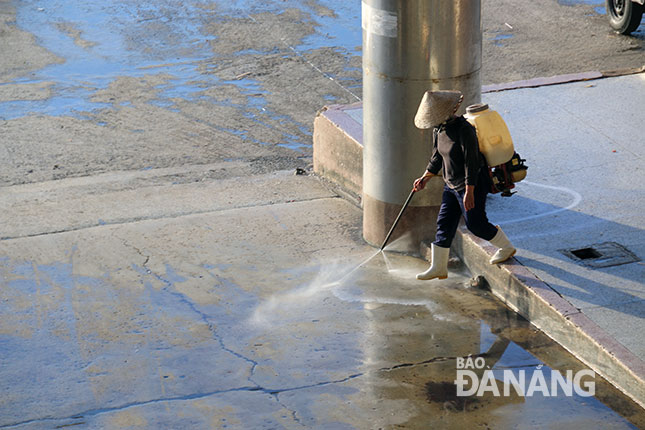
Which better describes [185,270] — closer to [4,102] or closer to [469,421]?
[469,421]

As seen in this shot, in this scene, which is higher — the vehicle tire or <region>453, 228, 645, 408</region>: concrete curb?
the vehicle tire

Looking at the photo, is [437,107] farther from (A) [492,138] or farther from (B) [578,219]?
(B) [578,219]

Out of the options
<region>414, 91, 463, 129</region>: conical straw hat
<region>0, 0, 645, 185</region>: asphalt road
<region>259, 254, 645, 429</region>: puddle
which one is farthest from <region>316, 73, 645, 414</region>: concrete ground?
<region>0, 0, 645, 185</region>: asphalt road

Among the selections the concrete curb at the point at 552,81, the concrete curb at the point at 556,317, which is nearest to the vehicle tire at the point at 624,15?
the concrete curb at the point at 552,81

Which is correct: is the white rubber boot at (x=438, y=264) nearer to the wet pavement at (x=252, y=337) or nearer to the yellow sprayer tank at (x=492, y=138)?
the wet pavement at (x=252, y=337)

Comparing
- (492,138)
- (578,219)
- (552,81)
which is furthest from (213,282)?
(552,81)

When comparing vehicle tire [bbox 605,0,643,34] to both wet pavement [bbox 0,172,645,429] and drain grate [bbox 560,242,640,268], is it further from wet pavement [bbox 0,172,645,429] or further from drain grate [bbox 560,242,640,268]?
drain grate [bbox 560,242,640,268]

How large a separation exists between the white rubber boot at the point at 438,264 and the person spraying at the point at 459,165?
27 cm

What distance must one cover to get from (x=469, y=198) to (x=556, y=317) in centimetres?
106

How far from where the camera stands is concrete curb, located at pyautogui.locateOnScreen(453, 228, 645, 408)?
574 cm

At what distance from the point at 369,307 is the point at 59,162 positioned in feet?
17.5

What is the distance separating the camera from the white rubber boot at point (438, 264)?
7.30 m

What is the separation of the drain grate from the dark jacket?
1.08 metres

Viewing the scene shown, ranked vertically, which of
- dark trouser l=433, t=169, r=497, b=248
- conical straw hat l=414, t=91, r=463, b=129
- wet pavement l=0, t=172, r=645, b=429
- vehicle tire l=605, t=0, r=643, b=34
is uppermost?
conical straw hat l=414, t=91, r=463, b=129
